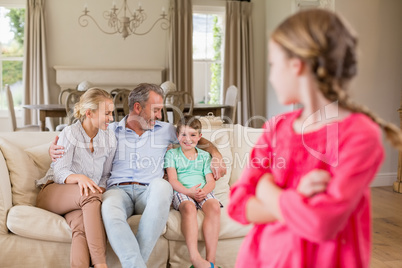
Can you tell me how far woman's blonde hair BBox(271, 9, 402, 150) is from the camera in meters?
0.67

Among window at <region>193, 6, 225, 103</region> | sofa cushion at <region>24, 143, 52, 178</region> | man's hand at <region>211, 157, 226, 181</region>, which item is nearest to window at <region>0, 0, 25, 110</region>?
window at <region>193, 6, 225, 103</region>

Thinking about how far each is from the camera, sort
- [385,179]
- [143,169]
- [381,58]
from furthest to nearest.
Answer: [385,179], [381,58], [143,169]

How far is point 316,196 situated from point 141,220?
5.35 ft

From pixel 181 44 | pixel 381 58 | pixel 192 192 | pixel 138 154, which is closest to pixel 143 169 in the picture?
pixel 138 154

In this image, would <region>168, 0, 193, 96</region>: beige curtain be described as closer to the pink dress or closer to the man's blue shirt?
the man's blue shirt

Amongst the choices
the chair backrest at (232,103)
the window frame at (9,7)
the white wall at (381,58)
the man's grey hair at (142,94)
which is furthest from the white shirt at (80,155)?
the window frame at (9,7)

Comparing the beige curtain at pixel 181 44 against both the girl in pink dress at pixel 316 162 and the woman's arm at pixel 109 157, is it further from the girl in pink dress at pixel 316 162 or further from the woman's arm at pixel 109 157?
the girl in pink dress at pixel 316 162

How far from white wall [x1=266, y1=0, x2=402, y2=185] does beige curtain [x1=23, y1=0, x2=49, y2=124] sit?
4065mm

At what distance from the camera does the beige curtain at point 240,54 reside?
22.9 ft

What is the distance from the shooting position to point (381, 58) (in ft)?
16.3

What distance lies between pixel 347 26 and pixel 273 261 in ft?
1.35

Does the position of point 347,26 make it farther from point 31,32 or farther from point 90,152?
point 31,32

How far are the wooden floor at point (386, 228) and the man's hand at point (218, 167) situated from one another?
1.05m

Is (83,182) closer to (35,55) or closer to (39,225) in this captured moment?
(39,225)
